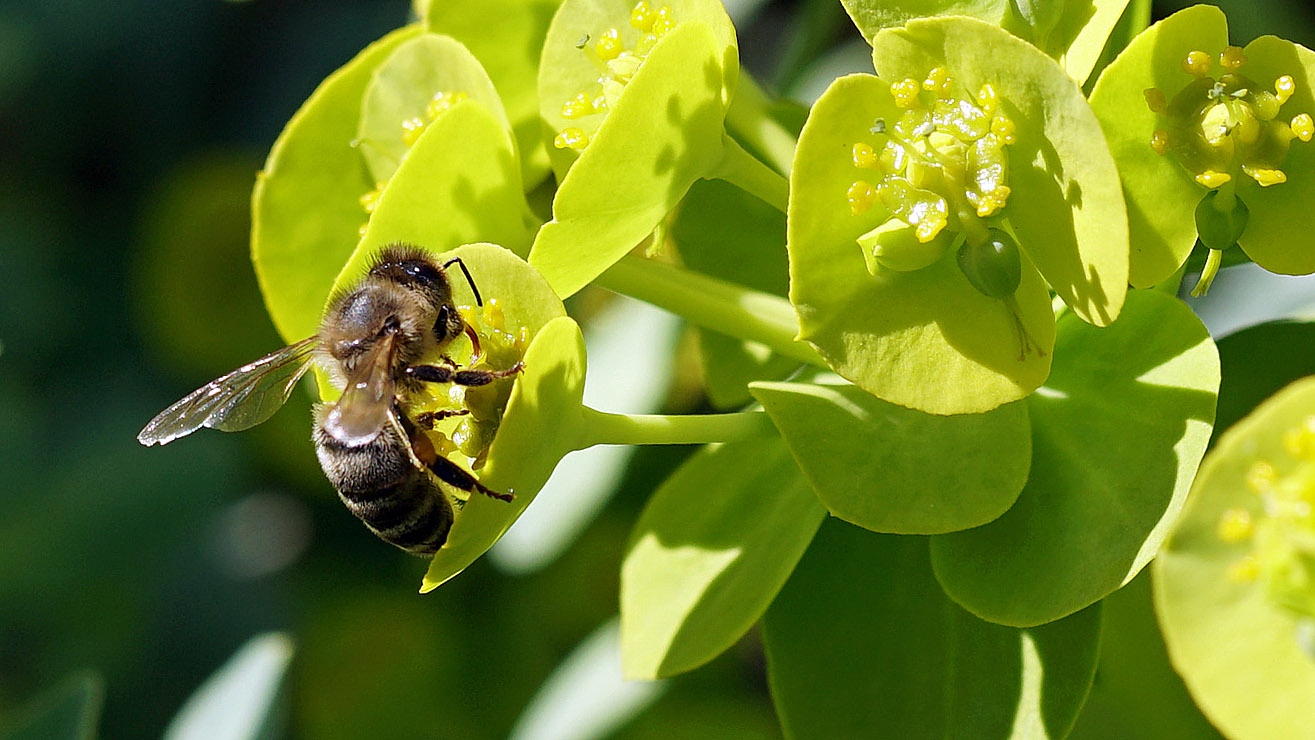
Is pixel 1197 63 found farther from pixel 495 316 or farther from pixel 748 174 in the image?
pixel 495 316

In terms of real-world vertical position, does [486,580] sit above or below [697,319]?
below

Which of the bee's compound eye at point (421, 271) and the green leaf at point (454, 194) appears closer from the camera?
the green leaf at point (454, 194)

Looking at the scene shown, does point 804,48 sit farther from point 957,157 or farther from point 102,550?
point 102,550

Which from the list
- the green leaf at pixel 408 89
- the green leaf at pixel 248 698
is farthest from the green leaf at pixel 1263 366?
the green leaf at pixel 248 698

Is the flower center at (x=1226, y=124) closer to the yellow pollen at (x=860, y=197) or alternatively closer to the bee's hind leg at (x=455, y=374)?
the yellow pollen at (x=860, y=197)

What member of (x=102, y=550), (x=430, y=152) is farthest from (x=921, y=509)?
(x=102, y=550)

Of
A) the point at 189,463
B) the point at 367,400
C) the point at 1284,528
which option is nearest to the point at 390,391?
the point at 367,400
